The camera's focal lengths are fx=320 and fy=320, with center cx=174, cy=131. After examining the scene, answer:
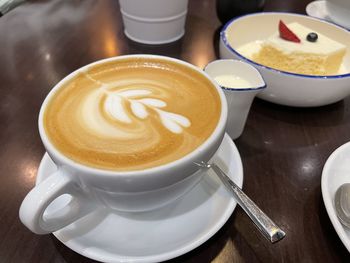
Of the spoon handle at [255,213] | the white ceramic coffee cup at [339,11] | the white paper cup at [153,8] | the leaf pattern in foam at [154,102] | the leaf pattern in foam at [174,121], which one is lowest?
the white ceramic coffee cup at [339,11]

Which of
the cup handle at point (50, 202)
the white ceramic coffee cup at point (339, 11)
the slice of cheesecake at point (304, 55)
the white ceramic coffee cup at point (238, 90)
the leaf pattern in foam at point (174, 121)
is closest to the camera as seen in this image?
the cup handle at point (50, 202)

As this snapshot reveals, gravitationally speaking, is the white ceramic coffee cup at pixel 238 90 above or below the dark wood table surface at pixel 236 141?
above

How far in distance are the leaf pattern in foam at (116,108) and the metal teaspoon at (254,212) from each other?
20 cm

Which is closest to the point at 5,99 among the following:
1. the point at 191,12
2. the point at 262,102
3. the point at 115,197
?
the point at 115,197

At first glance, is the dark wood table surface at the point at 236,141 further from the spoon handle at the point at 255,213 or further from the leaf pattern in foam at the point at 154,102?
the leaf pattern in foam at the point at 154,102

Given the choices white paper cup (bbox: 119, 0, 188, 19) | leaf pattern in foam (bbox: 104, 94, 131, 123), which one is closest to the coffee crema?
leaf pattern in foam (bbox: 104, 94, 131, 123)

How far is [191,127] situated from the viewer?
0.66 m

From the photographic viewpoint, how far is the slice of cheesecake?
45.4 inches

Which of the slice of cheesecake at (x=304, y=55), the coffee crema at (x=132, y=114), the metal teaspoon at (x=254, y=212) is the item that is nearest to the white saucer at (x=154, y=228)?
the metal teaspoon at (x=254, y=212)

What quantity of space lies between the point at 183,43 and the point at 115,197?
950 mm

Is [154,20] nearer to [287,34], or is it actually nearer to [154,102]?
[287,34]

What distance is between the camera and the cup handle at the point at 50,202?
20.9 inches

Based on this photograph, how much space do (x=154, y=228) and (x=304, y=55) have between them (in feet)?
2.81

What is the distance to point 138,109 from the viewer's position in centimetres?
71
